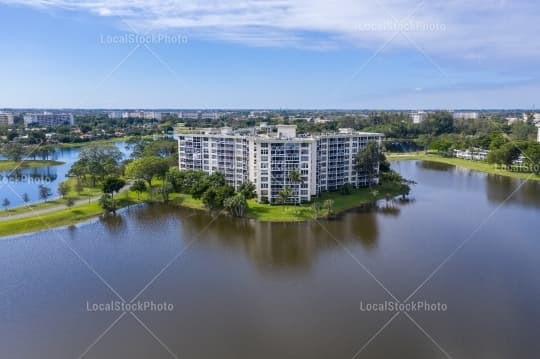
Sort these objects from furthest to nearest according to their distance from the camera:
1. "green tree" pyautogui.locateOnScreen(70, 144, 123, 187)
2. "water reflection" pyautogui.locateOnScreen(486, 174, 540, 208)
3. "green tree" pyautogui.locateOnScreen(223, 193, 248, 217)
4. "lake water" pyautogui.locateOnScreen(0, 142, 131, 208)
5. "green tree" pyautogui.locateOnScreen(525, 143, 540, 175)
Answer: "green tree" pyautogui.locateOnScreen(525, 143, 540, 175) → "green tree" pyautogui.locateOnScreen(70, 144, 123, 187) → "lake water" pyautogui.locateOnScreen(0, 142, 131, 208) → "water reflection" pyautogui.locateOnScreen(486, 174, 540, 208) → "green tree" pyautogui.locateOnScreen(223, 193, 248, 217)

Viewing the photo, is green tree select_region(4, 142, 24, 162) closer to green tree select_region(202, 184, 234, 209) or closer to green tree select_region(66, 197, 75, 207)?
green tree select_region(66, 197, 75, 207)

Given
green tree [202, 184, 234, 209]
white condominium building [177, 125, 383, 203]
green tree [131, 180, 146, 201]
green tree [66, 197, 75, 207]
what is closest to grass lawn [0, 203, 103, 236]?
green tree [66, 197, 75, 207]

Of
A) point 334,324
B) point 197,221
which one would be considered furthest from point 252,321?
point 197,221

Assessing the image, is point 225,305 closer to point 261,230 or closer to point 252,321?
point 252,321

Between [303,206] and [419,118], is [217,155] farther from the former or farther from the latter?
[419,118]

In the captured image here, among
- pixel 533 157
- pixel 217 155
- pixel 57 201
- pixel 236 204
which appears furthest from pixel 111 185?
pixel 533 157

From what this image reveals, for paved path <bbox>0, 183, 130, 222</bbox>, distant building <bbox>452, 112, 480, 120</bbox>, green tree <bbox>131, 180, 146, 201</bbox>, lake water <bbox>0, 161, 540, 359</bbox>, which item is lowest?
lake water <bbox>0, 161, 540, 359</bbox>
